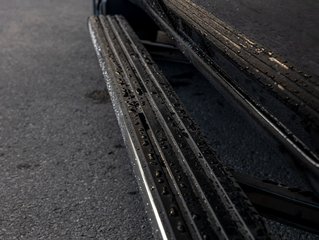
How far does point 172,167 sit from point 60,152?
1.01 metres

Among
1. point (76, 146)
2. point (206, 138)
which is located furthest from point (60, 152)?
point (206, 138)

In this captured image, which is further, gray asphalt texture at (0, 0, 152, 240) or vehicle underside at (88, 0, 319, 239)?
gray asphalt texture at (0, 0, 152, 240)

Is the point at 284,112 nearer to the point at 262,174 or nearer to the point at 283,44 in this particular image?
the point at 283,44

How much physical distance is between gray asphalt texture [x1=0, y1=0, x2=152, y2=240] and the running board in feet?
1.33

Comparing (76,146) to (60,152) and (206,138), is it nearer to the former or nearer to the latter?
(60,152)

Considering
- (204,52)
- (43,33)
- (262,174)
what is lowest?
(43,33)

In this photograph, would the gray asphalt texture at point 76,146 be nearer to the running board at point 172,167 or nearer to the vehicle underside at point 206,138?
the vehicle underside at point 206,138

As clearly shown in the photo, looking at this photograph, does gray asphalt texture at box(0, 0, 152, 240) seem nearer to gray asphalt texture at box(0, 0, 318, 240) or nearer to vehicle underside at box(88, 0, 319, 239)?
gray asphalt texture at box(0, 0, 318, 240)

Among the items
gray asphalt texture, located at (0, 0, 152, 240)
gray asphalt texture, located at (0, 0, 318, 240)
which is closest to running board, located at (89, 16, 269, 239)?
gray asphalt texture, located at (0, 0, 318, 240)

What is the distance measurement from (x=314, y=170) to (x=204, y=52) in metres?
0.77

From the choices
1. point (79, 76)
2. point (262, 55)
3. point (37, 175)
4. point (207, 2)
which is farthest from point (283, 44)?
point (79, 76)

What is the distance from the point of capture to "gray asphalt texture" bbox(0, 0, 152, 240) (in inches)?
65.5

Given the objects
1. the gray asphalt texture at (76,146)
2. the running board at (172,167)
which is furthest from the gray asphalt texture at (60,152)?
the running board at (172,167)

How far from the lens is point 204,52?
5.21 ft
